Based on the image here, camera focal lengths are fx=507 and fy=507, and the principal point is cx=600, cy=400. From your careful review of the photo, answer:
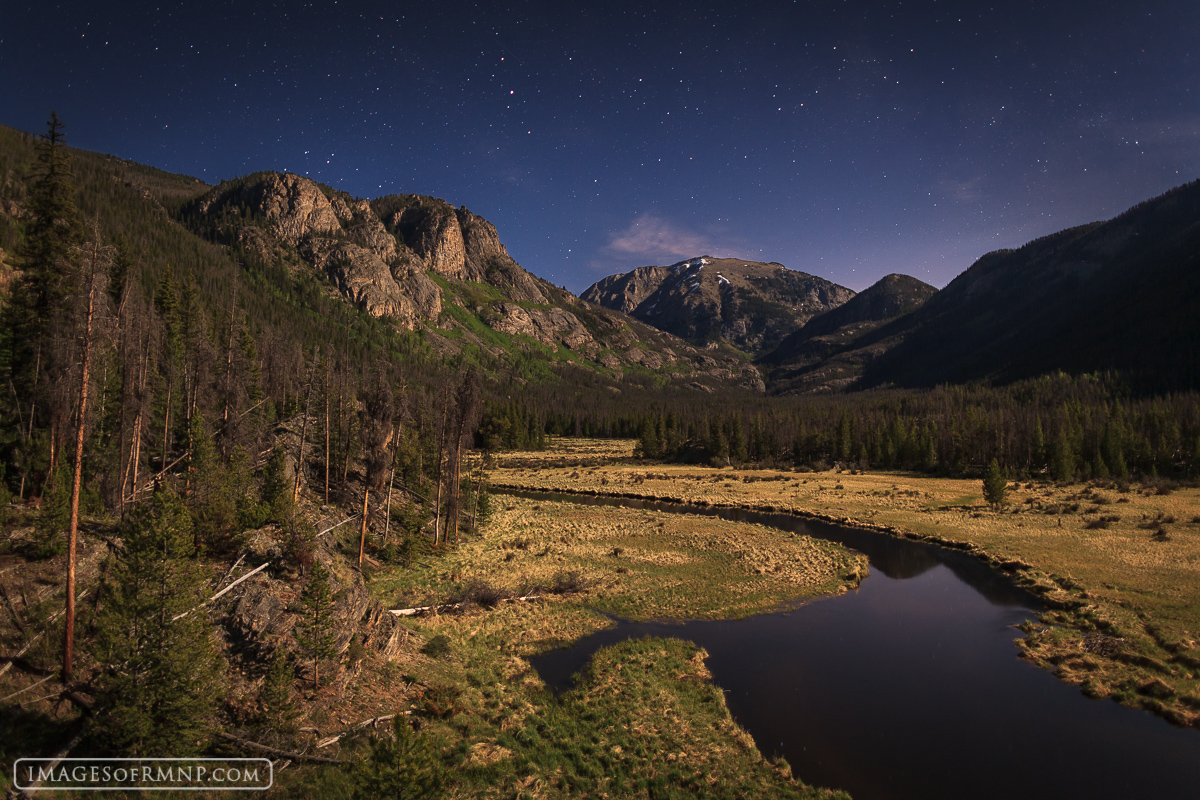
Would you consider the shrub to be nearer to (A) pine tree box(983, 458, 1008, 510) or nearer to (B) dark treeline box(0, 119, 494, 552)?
(B) dark treeline box(0, 119, 494, 552)

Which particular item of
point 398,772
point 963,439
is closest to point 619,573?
point 398,772

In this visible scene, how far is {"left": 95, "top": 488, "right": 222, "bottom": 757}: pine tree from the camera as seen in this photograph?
9.51 meters

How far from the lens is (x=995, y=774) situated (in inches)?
596

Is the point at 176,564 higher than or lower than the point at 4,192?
lower

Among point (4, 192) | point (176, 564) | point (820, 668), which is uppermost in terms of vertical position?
point (4, 192)

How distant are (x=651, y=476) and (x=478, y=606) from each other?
64.9 meters

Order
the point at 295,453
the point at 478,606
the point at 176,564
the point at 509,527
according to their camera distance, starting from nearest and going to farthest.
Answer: the point at 176,564 < the point at 478,606 < the point at 295,453 < the point at 509,527

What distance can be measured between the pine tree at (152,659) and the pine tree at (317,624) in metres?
3.48

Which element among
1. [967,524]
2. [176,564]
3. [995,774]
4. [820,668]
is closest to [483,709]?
[176,564]

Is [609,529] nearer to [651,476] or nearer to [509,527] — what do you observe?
[509,527]

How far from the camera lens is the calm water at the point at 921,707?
14.9 m

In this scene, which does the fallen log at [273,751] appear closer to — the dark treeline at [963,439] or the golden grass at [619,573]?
the golden grass at [619,573]

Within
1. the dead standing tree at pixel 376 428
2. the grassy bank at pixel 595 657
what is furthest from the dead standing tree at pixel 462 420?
the dead standing tree at pixel 376 428

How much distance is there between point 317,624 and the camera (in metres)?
14.4
